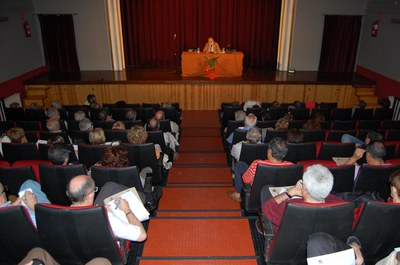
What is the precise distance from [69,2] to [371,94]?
9664mm

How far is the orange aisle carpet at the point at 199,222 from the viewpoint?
2.79 m

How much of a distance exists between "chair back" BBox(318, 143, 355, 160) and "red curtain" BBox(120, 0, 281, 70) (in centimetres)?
823

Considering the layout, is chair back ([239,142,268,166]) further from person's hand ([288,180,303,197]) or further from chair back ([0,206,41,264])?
chair back ([0,206,41,264])

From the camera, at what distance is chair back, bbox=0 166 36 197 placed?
298cm

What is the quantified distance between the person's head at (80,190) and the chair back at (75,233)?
0.56 ft

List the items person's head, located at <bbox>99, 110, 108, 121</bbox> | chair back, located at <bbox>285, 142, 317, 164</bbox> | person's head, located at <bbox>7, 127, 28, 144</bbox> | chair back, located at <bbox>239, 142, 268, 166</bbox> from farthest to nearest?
person's head, located at <bbox>99, 110, 108, 121</bbox> < person's head, located at <bbox>7, 127, 28, 144</bbox> < chair back, located at <bbox>285, 142, 317, 164</bbox> < chair back, located at <bbox>239, 142, 268, 166</bbox>

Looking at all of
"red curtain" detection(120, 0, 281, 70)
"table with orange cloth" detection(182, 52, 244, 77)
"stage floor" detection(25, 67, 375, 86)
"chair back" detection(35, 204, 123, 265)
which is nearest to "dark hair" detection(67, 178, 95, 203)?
"chair back" detection(35, 204, 123, 265)

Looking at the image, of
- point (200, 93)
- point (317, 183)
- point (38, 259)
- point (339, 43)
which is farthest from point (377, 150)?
point (339, 43)

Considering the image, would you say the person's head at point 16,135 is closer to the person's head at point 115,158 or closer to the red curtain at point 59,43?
the person's head at point 115,158

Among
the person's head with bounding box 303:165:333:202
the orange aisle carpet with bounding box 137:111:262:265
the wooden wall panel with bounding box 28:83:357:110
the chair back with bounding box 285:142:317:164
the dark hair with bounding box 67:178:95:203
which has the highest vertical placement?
the person's head with bounding box 303:165:333:202

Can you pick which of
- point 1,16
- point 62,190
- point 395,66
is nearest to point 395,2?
point 395,66

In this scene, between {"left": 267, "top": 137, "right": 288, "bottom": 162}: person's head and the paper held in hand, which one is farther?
{"left": 267, "top": 137, "right": 288, "bottom": 162}: person's head

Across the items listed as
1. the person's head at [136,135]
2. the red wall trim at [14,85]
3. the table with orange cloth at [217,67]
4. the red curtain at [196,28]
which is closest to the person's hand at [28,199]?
the person's head at [136,135]

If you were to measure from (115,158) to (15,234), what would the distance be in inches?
42.2
